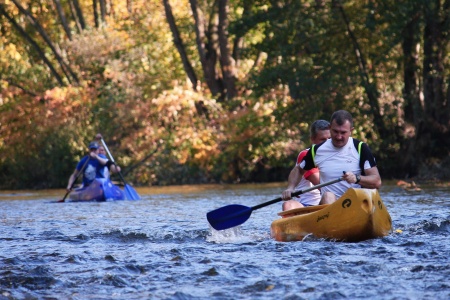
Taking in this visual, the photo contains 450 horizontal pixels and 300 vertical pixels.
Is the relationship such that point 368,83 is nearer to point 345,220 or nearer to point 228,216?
point 228,216

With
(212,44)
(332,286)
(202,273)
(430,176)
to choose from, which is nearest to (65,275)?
(202,273)

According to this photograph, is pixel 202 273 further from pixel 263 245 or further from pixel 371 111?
pixel 371 111

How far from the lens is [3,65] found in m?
Result: 37.4

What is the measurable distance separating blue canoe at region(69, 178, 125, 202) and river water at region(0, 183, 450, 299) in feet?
22.6

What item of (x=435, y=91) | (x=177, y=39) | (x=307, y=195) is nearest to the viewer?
(x=307, y=195)

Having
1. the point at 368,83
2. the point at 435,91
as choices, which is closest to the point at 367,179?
the point at 435,91

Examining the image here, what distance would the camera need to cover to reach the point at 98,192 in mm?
21266

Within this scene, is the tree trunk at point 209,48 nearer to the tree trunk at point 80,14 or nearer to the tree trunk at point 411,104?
the tree trunk at point 80,14

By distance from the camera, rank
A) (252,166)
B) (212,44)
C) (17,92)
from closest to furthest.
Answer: (252,166), (212,44), (17,92)

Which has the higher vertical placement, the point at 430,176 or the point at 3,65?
the point at 3,65

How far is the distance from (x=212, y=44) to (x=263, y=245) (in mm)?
22022

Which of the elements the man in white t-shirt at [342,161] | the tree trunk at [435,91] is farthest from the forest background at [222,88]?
the man in white t-shirt at [342,161]

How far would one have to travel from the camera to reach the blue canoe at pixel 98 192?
21.3 metres

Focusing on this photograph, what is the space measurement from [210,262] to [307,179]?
261 cm
